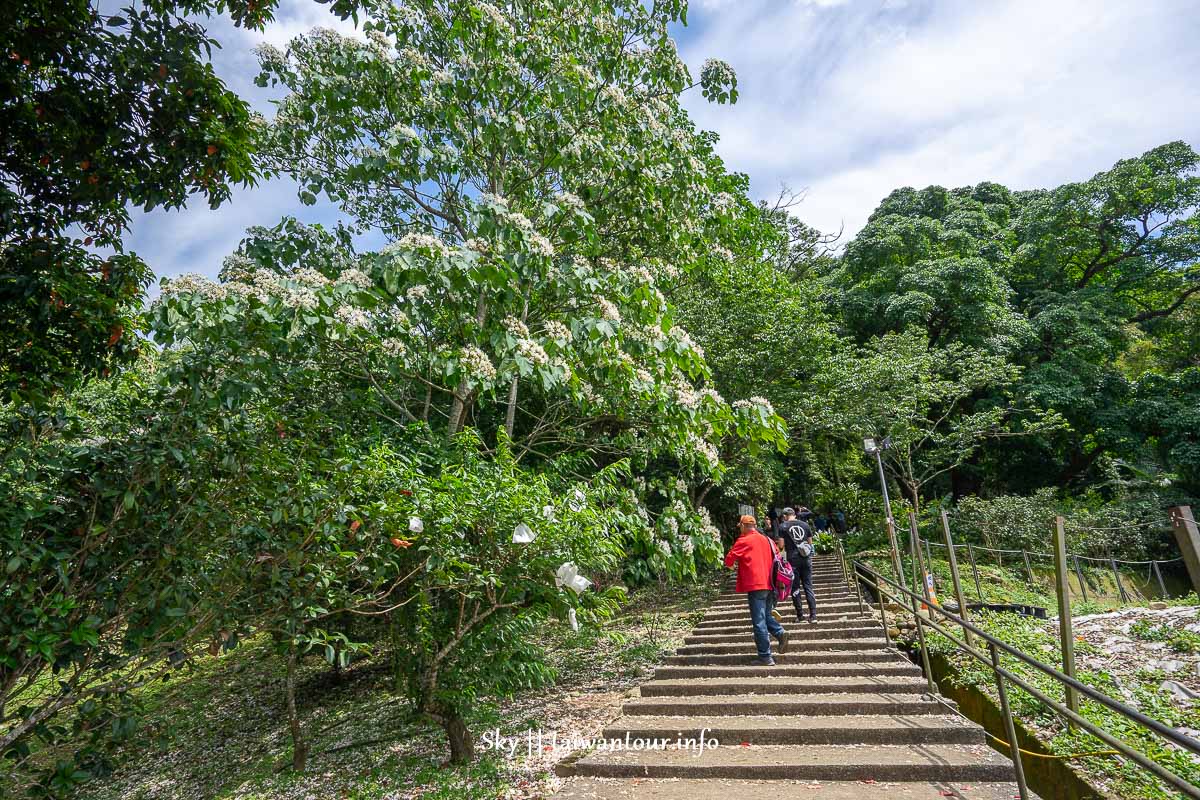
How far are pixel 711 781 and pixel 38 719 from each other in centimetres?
400

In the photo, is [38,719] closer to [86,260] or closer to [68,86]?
[86,260]

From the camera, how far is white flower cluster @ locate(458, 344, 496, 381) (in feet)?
16.9

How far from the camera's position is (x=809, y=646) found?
7391 millimetres

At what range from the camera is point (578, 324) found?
5.28m

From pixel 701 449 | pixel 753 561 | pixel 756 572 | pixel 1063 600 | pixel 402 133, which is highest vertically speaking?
pixel 402 133

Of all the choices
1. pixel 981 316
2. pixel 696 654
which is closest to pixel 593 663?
pixel 696 654

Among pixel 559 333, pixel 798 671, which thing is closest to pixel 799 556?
pixel 798 671

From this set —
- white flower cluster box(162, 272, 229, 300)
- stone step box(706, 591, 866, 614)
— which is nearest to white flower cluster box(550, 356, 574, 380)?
white flower cluster box(162, 272, 229, 300)

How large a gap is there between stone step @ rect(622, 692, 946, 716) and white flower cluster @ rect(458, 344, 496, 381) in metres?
3.46

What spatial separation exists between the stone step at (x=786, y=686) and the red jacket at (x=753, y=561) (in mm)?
905

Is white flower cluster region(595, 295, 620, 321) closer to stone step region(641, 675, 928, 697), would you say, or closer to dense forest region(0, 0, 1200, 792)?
dense forest region(0, 0, 1200, 792)

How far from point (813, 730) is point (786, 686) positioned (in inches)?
43.0

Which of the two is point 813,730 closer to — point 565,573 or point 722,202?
point 565,573

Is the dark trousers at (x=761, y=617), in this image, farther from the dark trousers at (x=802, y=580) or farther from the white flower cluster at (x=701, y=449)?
the dark trousers at (x=802, y=580)
